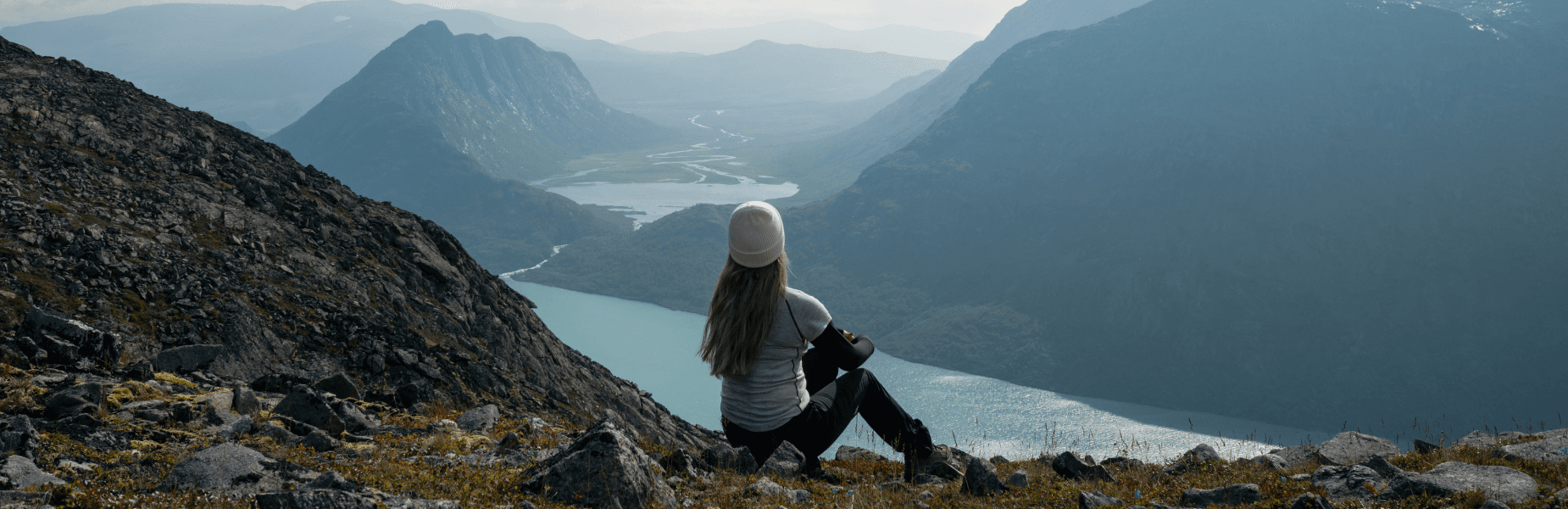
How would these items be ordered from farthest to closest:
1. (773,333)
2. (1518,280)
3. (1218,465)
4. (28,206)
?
(1518,280)
(28,206)
(1218,465)
(773,333)

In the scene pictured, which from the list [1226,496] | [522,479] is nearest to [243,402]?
[522,479]

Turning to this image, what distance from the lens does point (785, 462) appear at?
7.27 m

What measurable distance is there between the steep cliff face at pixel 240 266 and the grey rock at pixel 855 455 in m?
5.64

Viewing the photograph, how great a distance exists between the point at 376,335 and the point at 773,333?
8.65 metres

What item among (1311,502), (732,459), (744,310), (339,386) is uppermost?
(744,310)

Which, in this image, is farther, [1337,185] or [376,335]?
[1337,185]

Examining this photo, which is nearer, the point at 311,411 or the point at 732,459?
the point at 732,459

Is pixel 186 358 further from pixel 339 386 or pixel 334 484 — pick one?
pixel 334 484

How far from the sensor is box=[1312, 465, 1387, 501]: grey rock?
6.55m

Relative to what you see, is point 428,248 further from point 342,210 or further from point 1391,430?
A: point 1391,430

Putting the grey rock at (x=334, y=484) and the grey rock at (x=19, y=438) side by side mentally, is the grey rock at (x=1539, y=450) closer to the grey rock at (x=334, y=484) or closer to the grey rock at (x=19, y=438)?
the grey rock at (x=334, y=484)

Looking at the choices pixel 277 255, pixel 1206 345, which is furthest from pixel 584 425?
pixel 1206 345

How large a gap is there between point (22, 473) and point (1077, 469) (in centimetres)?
896

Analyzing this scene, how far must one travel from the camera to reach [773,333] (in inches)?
251
